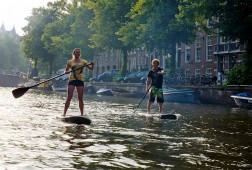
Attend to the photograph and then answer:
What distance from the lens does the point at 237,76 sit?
23.7 m

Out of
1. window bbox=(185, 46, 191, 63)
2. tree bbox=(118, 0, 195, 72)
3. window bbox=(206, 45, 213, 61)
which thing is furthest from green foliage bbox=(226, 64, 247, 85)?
window bbox=(185, 46, 191, 63)

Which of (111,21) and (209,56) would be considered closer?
(111,21)

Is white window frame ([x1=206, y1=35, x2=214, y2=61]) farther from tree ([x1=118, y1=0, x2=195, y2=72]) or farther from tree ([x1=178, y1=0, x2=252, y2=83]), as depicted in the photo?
tree ([x1=178, y1=0, x2=252, y2=83])

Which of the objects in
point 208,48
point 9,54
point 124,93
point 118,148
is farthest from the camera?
point 9,54

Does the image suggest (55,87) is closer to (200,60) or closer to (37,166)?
(200,60)

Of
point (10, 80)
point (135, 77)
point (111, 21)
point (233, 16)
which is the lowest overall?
point (10, 80)

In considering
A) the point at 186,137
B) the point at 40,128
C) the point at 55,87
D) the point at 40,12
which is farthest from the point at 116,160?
the point at 40,12

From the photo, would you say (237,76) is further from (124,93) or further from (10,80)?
(10,80)

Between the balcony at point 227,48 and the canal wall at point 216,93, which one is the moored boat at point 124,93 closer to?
the canal wall at point 216,93

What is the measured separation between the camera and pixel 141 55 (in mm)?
52750

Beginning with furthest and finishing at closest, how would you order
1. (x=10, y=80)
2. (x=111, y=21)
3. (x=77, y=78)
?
(x=10, y=80)
(x=111, y=21)
(x=77, y=78)

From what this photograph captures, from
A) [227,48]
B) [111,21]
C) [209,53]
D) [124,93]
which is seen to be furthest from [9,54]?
[227,48]

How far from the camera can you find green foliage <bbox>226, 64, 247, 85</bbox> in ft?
76.4

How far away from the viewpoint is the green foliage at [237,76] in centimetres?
2328
